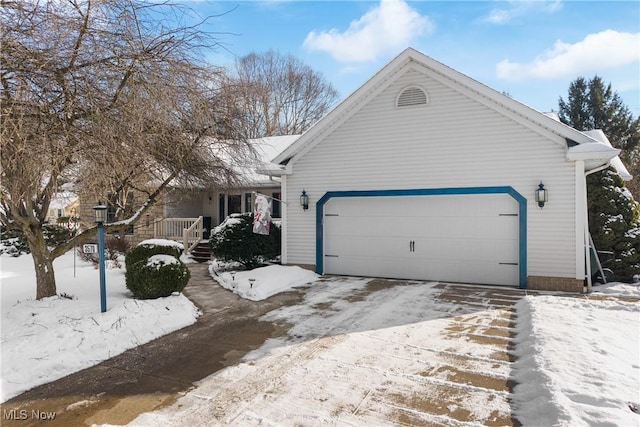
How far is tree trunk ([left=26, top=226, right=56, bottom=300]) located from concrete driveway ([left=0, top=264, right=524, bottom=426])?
2569mm

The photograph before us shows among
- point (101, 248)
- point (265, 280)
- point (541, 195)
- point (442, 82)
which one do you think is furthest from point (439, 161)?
point (101, 248)

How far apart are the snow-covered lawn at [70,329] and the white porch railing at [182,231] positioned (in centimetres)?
663

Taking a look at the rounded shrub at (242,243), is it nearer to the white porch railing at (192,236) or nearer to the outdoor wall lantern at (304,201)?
the outdoor wall lantern at (304,201)

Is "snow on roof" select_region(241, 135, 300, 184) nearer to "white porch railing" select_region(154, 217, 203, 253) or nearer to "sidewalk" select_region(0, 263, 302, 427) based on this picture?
"white porch railing" select_region(154, 217, 203, 253)

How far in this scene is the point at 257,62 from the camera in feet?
93.6

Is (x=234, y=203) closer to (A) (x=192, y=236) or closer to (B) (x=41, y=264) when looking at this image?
→ (A) (x=192, y=236)

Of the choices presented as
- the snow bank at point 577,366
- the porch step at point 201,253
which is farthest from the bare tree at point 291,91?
the snow bank at point 577,366

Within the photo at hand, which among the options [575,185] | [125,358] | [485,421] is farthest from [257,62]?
[485,421]

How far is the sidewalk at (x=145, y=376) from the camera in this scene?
3412 millimetres

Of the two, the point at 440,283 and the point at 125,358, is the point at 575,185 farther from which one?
the point at 125,358

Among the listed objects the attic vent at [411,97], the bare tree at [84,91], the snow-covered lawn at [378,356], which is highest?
the attic vent at [411,97]

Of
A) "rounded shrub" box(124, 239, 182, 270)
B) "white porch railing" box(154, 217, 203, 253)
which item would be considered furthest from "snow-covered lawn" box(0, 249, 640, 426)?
"white porch railing" box(154, 217, 203, 253)

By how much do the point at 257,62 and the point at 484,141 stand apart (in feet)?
76.8

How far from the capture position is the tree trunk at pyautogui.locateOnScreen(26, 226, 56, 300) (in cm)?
620
